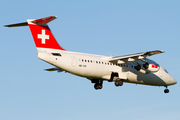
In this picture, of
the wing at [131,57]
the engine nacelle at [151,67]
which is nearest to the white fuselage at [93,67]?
the wing at [131,57]

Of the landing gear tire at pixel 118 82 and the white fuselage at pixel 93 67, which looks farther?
the landing gear tire at pixel 118 82

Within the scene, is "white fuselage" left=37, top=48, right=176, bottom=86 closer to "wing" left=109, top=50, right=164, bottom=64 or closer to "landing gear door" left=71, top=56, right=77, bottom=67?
"landing gear door" left=71, top=56, right=77, bottom=67

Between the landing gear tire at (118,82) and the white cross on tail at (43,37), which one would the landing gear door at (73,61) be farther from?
A: the landing gear tire at (118,82)

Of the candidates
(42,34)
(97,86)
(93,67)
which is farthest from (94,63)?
(42,34)

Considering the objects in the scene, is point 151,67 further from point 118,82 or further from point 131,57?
point 118,82

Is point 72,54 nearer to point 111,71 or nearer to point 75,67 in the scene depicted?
point 75,67

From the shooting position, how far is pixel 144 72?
103 feet

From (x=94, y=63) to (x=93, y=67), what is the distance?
340 mm

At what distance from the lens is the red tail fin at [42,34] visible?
28144mm

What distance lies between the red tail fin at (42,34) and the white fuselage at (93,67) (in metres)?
0.41

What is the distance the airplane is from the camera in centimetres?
2820

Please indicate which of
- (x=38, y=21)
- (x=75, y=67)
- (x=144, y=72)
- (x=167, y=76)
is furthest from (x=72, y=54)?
(x=167, y=76)

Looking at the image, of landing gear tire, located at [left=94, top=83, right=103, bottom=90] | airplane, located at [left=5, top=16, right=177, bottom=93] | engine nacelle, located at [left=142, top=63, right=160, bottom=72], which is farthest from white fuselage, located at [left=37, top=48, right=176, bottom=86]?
landing gear tire, located at [left=94, top=83, right=103, bottom=90]

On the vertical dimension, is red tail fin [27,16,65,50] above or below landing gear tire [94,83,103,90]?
above
